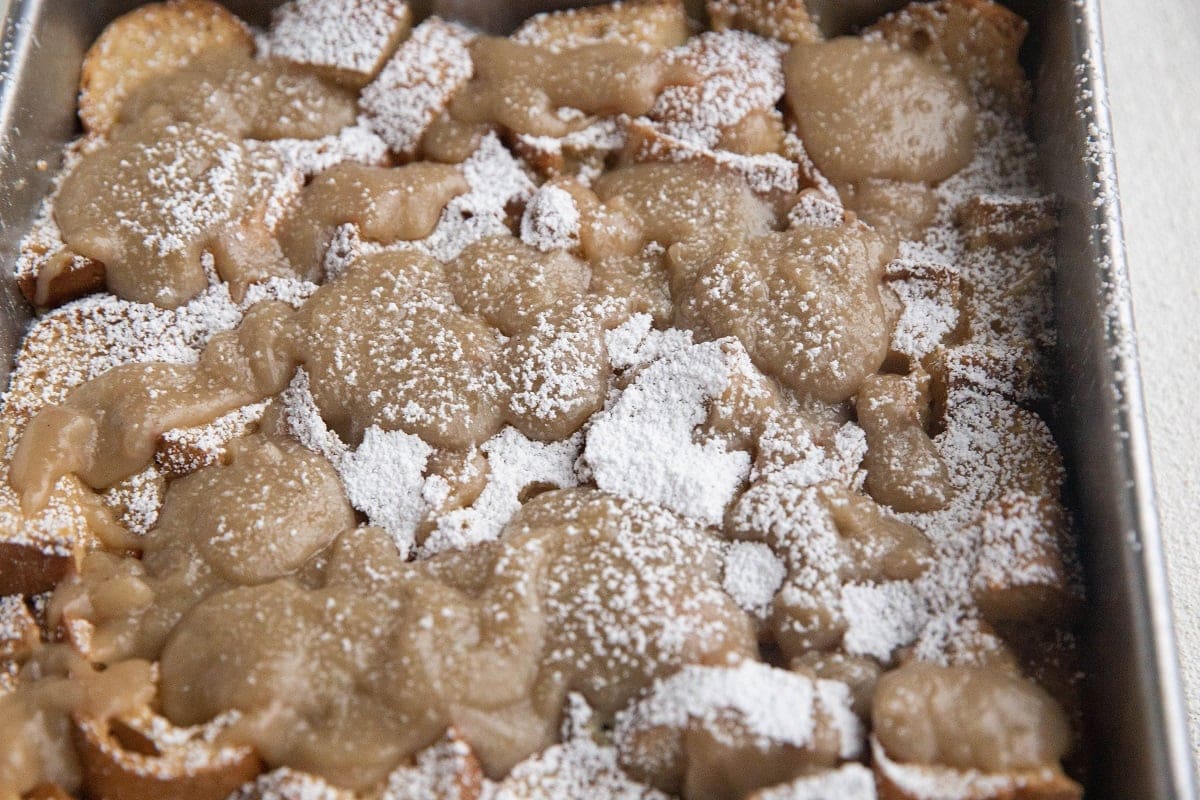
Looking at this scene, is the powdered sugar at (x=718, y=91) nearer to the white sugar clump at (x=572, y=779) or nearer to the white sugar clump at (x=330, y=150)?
the white sugar clump at (x=330, y=150)

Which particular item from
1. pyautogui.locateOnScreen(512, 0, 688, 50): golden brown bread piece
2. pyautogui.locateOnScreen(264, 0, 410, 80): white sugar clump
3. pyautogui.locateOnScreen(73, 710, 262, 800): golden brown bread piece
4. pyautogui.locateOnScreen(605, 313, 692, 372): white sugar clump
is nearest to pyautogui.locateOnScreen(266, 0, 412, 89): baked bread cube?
pyautogui.locateOnScreen(264, 0, 410, 80): white sugar clump

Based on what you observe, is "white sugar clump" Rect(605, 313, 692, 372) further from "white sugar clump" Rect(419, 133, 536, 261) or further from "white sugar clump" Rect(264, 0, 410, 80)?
"white sugar clump" Rect(264, 0, 410, 80)

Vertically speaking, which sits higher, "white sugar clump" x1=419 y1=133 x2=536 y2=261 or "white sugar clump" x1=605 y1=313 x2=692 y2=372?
"white sugar clump" x1=419 y1=133 x2=536 y2=261

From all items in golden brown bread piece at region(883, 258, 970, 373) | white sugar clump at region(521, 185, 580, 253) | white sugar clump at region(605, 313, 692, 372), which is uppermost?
A: white sugar clump at region(521, 185, 580, 253)

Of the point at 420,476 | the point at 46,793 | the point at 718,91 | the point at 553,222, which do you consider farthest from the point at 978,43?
the point at 46,793

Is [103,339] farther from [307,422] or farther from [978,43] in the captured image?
[978,43]

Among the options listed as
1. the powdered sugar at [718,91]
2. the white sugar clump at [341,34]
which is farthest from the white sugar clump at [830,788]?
the white sugar clump at [341,34]

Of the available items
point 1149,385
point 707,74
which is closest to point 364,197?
point 707,74
